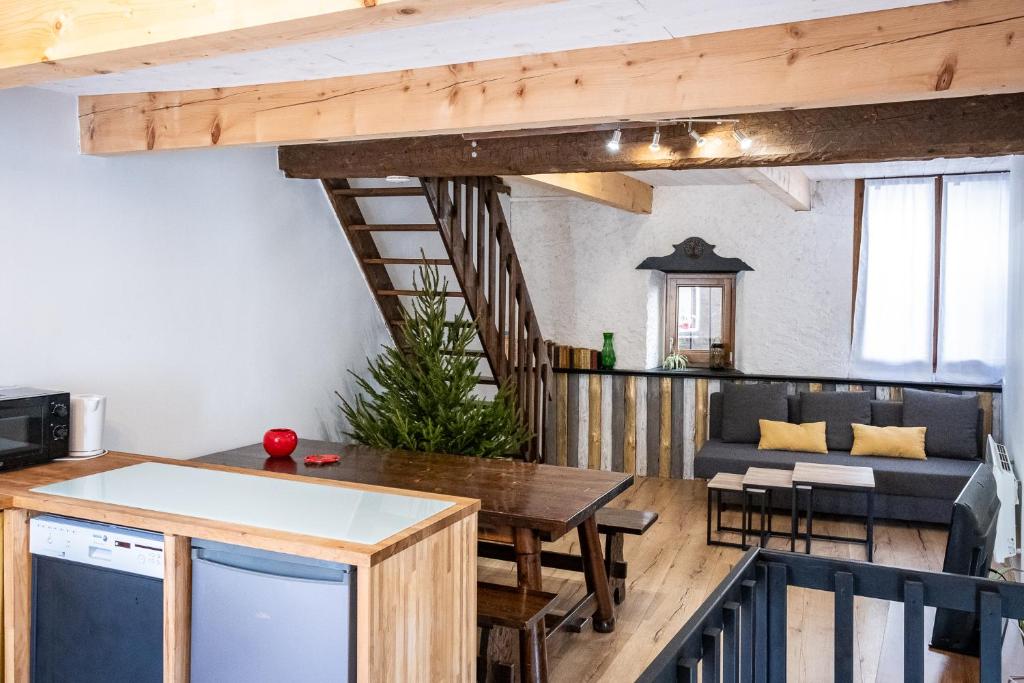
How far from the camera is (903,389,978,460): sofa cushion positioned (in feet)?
20.0

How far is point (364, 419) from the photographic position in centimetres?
525

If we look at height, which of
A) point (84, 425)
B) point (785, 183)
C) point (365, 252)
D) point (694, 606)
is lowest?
point (694, 606)

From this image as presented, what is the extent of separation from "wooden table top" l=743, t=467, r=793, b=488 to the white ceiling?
346 centimetres

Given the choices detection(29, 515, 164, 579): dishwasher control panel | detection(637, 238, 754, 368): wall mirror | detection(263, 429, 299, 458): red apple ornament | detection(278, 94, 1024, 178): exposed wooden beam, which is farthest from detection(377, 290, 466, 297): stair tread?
detection(29, 515, 164, 579): dishwasher control panel

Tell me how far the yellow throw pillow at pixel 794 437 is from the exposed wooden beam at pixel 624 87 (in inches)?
166

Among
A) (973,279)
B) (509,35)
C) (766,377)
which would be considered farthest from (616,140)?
(973,279)

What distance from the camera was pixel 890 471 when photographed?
19.0ft

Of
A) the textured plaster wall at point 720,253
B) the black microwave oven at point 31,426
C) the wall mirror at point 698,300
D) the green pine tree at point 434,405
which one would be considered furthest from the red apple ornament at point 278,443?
the wall mirror at point 698,300

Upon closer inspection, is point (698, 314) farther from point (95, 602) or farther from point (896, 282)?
point (95, 602)

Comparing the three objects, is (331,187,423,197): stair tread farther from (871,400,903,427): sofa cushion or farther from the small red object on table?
(871,400,903,427): sofa cushion

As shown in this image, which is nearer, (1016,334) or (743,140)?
(743,140)

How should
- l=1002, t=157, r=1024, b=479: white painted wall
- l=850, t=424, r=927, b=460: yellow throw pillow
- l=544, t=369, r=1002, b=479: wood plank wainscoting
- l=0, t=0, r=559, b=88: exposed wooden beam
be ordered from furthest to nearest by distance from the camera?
l=544, t=369, r=1002, b=479: wood plank wainscoting, l=850, t=424, r=927, b=460: yellow throw pillow, l=1002, t=157, r=1024, b=479: white painted wall, l=0, t=0, r=559, b=88: exposed wooden beam

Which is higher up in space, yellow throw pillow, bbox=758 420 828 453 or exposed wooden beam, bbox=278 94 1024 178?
exposed wooden beam, bbox=278 94 1024 178

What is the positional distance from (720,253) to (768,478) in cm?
237
